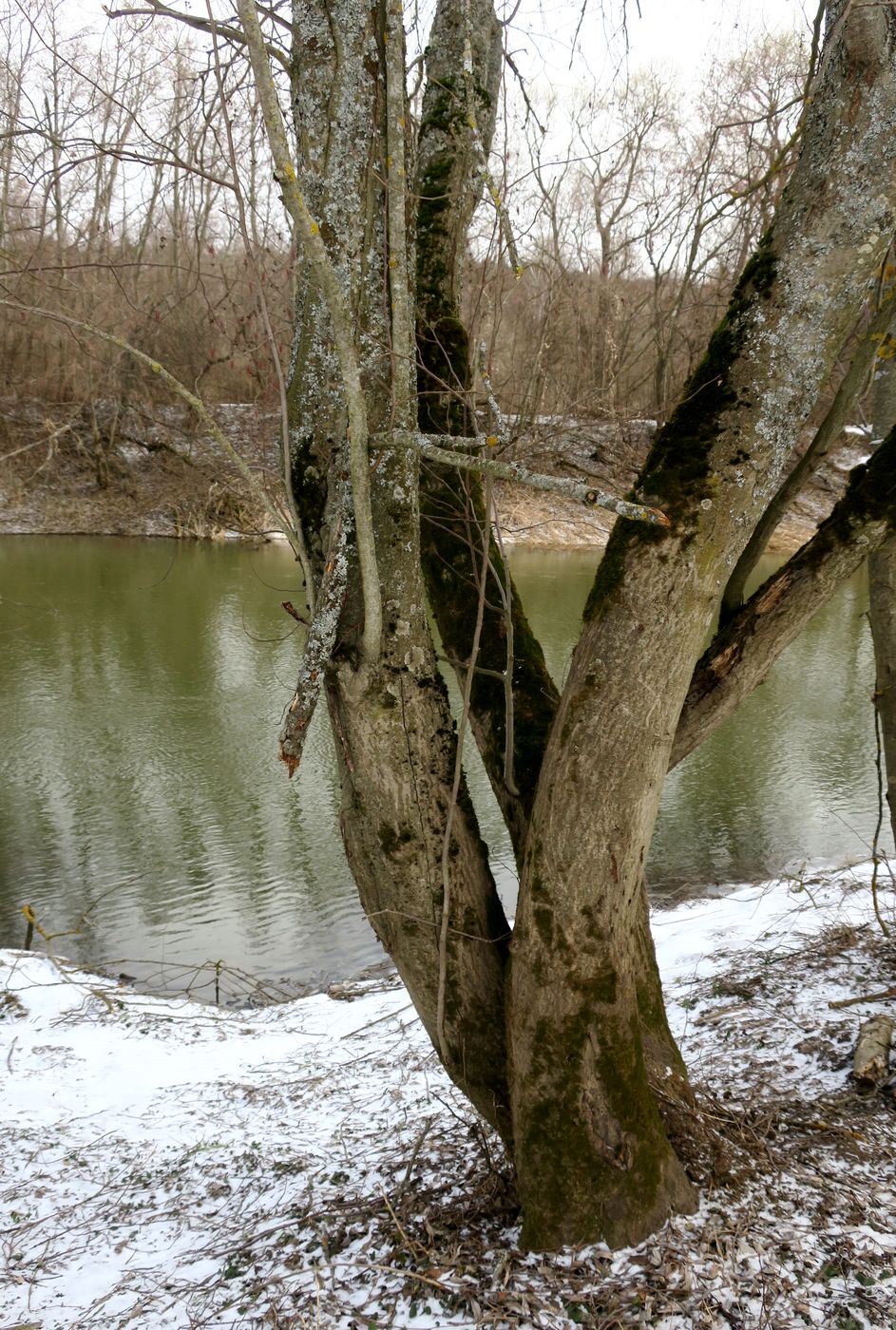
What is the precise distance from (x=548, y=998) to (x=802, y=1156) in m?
0.94

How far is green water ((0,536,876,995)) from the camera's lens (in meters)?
6.14

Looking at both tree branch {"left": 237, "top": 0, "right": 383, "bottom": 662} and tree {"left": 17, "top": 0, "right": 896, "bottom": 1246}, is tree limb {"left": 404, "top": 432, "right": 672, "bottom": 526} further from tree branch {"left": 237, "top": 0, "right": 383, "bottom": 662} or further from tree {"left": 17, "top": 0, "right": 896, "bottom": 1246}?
tree branch {"left": 237, "top": 0, "right": 383, "bottom": 662}

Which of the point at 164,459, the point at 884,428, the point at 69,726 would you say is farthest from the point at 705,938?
the point at 164,459

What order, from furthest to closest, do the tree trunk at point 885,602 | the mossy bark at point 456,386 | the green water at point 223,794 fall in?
the green water at point 223,794
the tree trunk at point 885,602
the mossy bark at point 456,386

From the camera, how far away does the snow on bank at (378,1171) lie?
84.4 inches

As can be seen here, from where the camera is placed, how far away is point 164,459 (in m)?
21.5

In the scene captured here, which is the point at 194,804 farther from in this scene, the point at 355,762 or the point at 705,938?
the point at 355,762

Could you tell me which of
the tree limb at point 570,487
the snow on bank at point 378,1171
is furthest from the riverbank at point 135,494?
the tree limb at point 570,487

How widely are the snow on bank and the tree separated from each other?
202 mm

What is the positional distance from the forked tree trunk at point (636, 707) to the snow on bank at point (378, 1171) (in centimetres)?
20

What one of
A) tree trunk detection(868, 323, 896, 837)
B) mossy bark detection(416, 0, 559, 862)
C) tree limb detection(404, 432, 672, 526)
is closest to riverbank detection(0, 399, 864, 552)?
tree trunk detection(868, 323, 896, 837)

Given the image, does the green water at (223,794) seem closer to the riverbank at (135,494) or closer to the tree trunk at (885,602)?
the tree trunk at (885,602)

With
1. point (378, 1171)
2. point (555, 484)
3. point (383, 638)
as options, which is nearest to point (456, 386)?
point (383, 638)

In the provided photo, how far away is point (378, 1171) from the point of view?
2.95m
